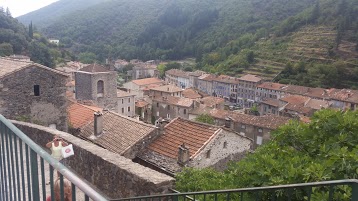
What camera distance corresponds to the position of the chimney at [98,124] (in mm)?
14703

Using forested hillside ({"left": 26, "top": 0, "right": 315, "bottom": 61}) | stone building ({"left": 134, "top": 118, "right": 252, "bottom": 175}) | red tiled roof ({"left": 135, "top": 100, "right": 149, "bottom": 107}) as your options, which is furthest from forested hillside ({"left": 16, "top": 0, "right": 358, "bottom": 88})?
stone building ({"left": 134, "top": 118, "right": 252, "bottom": 175})

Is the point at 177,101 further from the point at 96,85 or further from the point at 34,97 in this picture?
the point at 34,97

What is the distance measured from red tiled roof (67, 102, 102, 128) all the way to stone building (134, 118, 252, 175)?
12.8 ft

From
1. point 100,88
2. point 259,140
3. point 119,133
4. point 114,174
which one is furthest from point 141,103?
point 114,174

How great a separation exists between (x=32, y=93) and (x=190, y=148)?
6408 millimetres

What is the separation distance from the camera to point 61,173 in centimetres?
176

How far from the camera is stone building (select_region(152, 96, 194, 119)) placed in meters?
47.6

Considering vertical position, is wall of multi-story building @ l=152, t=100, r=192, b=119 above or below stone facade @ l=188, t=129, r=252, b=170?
below

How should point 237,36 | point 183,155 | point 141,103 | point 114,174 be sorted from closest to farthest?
point 114,174 < point 183,155 < point 141,103 < point 237,36

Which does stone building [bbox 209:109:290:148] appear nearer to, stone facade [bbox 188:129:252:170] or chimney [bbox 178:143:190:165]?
stone facade [bbox 188:129:252:170]

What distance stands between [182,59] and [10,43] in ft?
212

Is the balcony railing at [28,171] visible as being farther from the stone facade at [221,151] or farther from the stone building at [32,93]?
the stone facade at [221,151]

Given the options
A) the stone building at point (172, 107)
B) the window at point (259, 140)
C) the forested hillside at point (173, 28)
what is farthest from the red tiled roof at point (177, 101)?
Result: the forested hillside at point (173, 28)

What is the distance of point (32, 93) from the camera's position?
12156 millimetres
